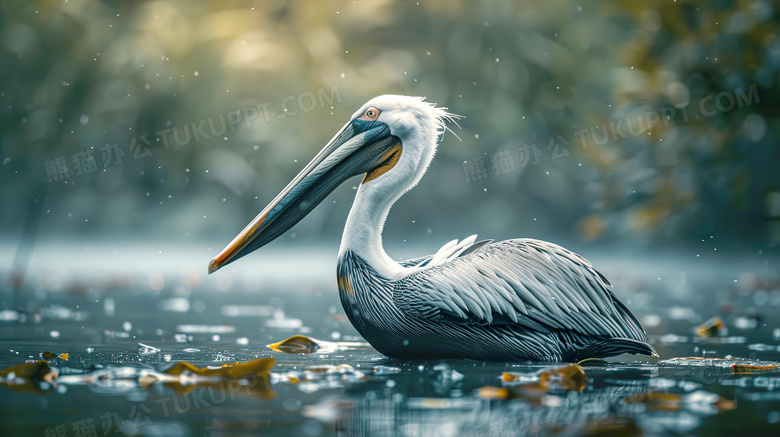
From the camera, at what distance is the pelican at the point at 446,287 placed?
4324 millimetres

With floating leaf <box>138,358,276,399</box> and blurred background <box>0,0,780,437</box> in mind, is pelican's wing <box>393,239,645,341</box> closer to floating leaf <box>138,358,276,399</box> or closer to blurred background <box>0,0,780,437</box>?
blurred background <box>0,0,780,437</box>

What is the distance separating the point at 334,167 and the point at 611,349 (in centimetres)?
177

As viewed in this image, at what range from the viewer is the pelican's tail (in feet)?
14.7

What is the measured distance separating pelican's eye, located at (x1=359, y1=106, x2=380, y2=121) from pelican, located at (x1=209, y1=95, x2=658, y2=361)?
0.12 feet

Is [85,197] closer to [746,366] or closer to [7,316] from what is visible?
[7,316]

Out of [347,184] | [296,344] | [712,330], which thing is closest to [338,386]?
[296,344]

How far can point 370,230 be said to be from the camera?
470 cm

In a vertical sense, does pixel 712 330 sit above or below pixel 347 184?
below

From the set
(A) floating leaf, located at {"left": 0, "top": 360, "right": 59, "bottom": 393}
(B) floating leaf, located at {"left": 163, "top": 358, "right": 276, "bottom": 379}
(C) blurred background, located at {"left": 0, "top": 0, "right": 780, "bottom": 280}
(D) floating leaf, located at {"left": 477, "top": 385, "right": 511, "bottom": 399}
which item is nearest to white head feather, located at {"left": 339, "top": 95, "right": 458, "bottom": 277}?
(B) floating leaf, located at {"left": 163, "top": 358, "right": 276, "bottom": 379}

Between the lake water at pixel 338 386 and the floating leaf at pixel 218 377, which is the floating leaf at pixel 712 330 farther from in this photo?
the floating leaf at pixel 218 377

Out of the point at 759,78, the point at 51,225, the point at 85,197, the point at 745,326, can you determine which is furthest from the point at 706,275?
the point at 51,225

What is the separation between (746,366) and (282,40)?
2202 cm

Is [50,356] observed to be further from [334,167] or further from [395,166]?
[395,166]

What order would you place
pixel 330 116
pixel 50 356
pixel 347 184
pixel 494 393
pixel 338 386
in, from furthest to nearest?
pixel 330 116
pixel 347 184
pixel 50 356
pixel 338 386
pixel 494 393
